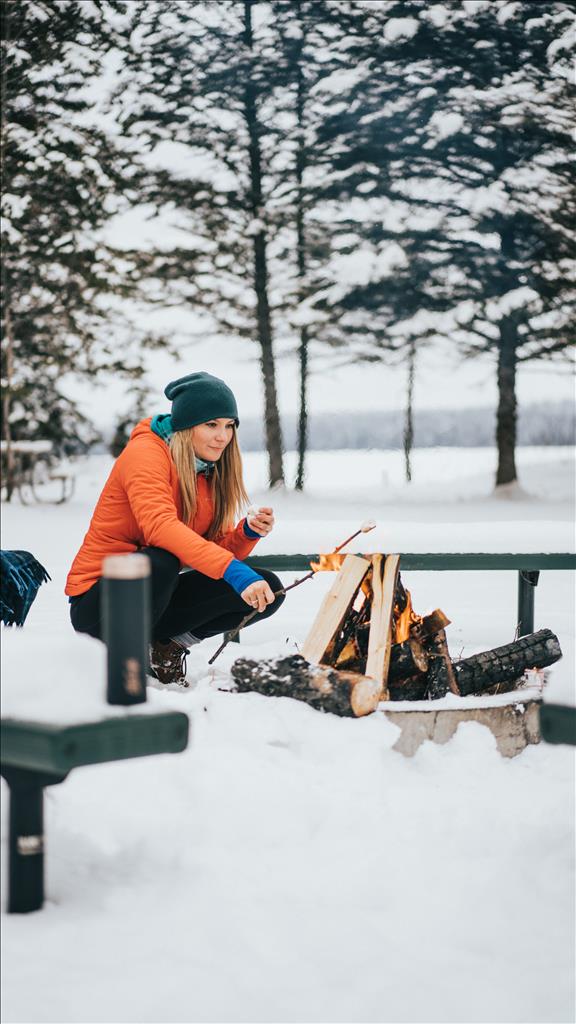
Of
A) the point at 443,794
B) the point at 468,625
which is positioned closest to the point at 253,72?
the point at 468,625

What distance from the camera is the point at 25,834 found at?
2145 mm

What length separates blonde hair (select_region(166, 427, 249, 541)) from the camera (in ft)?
12.0

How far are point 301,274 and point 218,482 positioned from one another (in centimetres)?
1280

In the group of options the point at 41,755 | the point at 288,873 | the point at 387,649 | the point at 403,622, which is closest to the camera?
the point at 41,755

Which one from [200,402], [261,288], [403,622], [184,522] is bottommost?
[403,622]

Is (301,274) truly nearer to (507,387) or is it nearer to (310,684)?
(507,387)

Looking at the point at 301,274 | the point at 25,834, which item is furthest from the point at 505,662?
the point at 301,274

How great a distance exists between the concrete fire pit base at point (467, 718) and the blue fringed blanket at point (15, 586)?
4.61ft

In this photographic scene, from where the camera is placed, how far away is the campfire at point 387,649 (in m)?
3.71

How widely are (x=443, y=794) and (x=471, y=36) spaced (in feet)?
46.2

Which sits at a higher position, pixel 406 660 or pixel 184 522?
pixel 184 522

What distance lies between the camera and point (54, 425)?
20.4 m

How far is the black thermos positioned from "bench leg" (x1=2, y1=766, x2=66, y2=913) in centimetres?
27

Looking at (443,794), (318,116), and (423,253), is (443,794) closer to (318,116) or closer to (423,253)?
(423,253)
